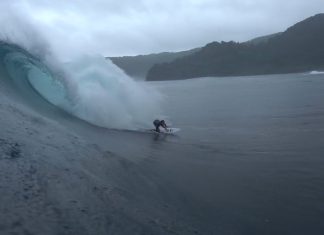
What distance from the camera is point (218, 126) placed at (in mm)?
17891

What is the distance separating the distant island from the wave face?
2839 inches

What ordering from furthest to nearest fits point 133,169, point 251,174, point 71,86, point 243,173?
point 71,86 → point 243,173 → point 251,174 → point 133,169

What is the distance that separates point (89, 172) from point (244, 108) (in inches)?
718

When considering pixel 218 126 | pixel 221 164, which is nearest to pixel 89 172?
pixel 221 164

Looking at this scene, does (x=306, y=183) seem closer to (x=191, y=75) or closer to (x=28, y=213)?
(x=28, y=213)

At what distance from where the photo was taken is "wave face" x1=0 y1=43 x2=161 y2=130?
1626 centimetres

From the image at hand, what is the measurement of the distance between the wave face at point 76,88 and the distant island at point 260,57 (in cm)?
7212

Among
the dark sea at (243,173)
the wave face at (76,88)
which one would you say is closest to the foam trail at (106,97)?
the wave face at (76,88)

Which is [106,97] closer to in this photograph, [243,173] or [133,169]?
[133,169]

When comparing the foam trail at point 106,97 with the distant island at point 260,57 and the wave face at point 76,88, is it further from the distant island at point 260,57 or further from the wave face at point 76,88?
the distant island at point 260,57

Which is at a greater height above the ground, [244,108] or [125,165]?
[244,108]

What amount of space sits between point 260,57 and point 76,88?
91604mm

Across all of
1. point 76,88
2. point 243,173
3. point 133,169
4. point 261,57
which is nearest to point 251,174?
point 243,173

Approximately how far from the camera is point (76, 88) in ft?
57.5
